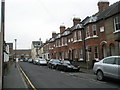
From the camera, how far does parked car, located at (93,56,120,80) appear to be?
35.9 feet

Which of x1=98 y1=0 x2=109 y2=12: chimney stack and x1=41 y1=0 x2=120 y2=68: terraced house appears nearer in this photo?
x1=41 y1=0 x2=120 y2=68: terraced house

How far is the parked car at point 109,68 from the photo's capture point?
35.9 feet

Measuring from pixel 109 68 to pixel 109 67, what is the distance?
68 millimetres

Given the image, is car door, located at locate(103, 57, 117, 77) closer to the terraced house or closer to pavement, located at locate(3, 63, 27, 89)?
pavement, located at locate(3, 63, 27, 89)

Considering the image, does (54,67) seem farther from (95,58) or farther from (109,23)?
(109,23)

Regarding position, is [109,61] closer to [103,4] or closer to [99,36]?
[99,36]

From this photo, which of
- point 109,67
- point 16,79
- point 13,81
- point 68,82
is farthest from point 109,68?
point 16,79

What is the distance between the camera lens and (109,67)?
11570 millimetres

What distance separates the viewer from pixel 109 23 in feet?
66.7

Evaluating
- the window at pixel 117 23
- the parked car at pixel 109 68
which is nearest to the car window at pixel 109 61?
the parked car at pixel 109 68

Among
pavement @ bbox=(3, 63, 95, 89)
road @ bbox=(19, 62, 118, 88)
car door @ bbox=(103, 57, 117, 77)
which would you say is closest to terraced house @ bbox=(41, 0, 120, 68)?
pavement @ bbox=(3, 63, 95, 89)

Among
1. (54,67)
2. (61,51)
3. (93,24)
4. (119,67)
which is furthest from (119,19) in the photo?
(61,51)

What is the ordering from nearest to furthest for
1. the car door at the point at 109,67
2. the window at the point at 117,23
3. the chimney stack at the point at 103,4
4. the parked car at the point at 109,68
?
1. the parked car at the point at 109,68
2. the car door at the point at 109,67
3. the window at the point at 117,23
4. the chimney stack at the point at 103,4

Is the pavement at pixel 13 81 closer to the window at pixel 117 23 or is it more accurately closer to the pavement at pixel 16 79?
the pavement at pixel 16 79
